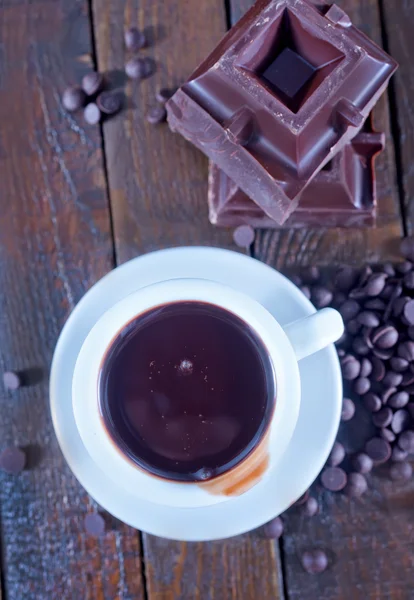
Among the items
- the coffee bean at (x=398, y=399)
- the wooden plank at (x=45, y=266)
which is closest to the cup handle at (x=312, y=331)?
the coffee bean at (x=398, y=399)

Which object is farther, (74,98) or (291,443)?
(74,98)

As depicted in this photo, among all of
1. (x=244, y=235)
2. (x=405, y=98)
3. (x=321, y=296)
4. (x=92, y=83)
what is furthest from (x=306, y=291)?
(x=92, y=83)

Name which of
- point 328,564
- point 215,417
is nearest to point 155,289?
point 215,417

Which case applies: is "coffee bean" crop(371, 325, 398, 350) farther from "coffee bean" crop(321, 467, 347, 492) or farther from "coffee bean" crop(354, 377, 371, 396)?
"coffee bean" crop(321, 467, 347, 492)

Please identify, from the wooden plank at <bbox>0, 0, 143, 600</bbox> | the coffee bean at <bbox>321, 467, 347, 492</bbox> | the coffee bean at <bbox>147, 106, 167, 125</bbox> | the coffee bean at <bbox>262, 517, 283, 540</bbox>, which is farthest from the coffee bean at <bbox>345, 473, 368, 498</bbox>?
the coffee bean at <bbox>147, 106, 167, 125</bbox>

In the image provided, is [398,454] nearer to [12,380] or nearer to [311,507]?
[311,507]

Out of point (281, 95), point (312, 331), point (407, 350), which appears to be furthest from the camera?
point (407, 350)

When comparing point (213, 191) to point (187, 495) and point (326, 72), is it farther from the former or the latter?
point (187, 495)

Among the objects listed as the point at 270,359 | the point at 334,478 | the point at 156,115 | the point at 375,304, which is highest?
the point at 156,115
